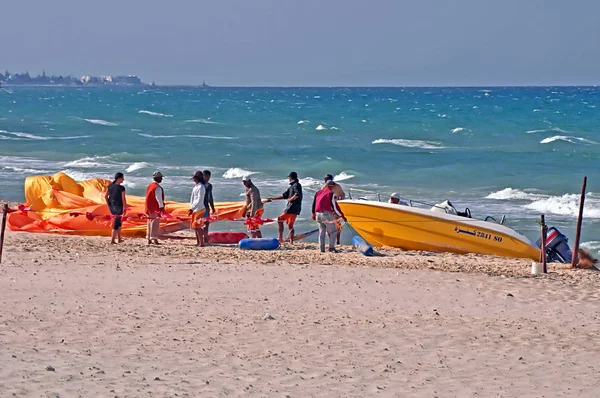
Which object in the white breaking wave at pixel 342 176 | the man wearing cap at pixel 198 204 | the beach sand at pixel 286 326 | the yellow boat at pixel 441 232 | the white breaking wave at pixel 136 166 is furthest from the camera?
the white breaking wave at pixel 136 166

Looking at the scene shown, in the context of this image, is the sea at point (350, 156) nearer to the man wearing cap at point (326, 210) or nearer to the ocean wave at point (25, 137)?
the ocean wave at point (25, 137)

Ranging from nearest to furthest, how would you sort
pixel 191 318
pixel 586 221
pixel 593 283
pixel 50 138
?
pixel 191 318
pixel 593 283
pixel 586 221
pixel 50 138

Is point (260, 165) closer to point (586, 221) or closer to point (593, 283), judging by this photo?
point (586, 221)

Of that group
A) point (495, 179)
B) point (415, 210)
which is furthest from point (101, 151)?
point (415, 210)

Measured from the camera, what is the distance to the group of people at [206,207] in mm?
15570

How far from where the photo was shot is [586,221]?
23406 mm

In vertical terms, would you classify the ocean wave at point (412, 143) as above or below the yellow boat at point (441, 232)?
above

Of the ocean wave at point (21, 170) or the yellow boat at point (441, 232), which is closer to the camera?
the yellow boat at point (441, 232)

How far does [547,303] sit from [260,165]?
Answer: 2641 cm

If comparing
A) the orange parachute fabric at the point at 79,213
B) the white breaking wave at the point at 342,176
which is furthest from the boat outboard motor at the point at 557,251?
the white breaking wave at the point at 342,176

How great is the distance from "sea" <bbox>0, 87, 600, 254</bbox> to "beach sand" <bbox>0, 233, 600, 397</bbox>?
21.5 feet

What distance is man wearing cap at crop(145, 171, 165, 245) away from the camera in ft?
52.6

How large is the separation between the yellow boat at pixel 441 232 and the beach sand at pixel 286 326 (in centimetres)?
144

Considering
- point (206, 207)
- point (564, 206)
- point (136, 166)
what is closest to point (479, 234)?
point (206, 207)
